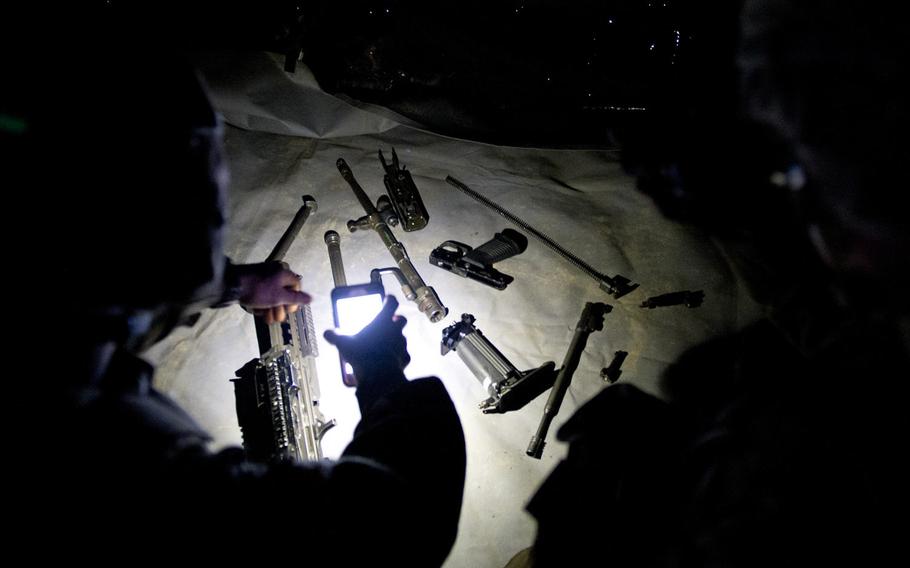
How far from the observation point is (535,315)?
2518 mm

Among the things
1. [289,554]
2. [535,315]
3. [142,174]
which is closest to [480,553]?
[289,554]

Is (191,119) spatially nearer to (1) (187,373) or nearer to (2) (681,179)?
(2) (681,179)

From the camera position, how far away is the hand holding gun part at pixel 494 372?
2.01 m

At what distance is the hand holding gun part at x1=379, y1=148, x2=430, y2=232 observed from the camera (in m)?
2.88

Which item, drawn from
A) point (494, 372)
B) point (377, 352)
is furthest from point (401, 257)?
point (494, 372)

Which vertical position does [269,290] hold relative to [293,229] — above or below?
below

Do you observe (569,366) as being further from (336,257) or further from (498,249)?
(336,257)

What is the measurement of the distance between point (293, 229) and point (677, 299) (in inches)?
94.7

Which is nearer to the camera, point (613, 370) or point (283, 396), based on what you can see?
point (283, 396)

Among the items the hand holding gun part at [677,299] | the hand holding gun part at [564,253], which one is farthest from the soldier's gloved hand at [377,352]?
the hand holding gun part at [677,299]

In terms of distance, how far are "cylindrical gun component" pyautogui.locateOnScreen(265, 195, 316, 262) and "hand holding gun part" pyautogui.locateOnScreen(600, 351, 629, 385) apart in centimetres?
204

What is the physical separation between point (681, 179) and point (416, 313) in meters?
1.62

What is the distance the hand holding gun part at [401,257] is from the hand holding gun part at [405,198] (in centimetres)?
Result: 15

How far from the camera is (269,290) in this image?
2.16 m
